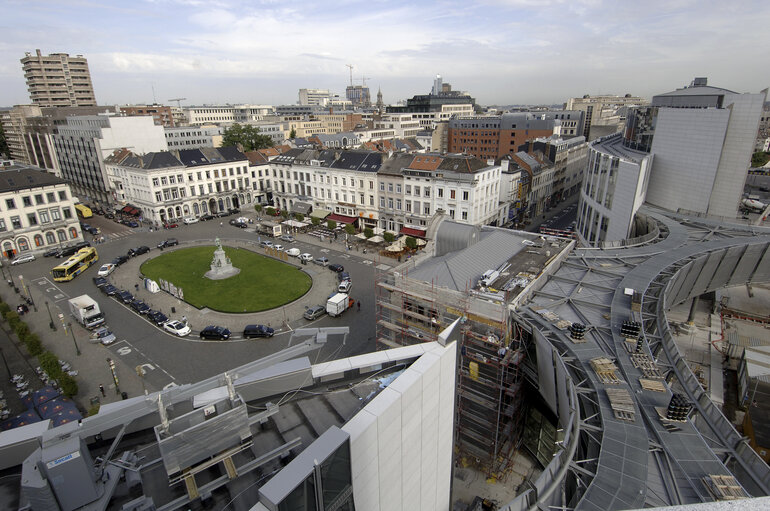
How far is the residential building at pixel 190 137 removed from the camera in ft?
385

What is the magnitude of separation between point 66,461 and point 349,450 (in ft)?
20.4

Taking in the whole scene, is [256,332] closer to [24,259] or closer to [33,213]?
[24,259]

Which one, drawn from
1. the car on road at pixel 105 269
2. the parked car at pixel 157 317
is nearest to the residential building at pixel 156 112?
the car on road at pixel 105 269

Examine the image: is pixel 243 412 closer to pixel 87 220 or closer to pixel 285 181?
pixel 285 181

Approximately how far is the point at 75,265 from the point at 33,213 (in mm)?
17303

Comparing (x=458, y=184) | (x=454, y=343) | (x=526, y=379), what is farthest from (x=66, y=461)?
(x=458, y=184)

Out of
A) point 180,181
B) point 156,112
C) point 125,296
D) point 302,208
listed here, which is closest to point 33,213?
point 180,181

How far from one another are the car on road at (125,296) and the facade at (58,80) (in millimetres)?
148487

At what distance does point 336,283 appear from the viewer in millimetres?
52812

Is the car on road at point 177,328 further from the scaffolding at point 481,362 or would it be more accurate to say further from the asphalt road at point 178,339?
the scaffolding at point 481,362

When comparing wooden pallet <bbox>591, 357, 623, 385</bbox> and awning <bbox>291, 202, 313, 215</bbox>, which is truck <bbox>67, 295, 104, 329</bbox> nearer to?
awning <bbox>291, 202, 313, 215</bbox>

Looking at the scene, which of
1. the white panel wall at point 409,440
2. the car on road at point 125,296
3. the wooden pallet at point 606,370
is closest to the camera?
the white panel wall at point 409,440

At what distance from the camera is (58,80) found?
5901 inches

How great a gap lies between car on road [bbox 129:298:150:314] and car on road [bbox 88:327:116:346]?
4.11m
